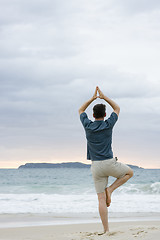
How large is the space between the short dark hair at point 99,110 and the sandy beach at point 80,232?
171 centimetres

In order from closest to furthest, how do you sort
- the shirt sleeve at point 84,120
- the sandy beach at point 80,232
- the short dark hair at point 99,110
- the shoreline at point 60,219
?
the sandy beach at point 80,232, the short dark hair at point 99,110, the shirt sleeve at point 84,120, the shoreline at point 60,219

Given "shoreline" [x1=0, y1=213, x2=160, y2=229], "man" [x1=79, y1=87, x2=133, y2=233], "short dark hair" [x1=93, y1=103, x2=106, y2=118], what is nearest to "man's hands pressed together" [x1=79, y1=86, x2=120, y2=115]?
"man" [x1=79, y1=87, x2=133, y2=233]

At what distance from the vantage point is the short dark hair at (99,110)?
5148 mm

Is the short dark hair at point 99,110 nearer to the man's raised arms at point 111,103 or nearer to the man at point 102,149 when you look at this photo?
the man at point 102,149

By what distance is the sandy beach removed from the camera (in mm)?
5035

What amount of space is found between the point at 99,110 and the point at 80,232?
2.58m

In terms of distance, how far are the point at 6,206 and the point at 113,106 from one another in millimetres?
7831

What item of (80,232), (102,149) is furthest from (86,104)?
(80,232)

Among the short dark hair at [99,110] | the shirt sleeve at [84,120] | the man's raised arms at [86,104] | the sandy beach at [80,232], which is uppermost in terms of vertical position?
the man's raised arms at [86,104]

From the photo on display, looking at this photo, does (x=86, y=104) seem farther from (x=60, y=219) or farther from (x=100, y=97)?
(x=60, y=219)

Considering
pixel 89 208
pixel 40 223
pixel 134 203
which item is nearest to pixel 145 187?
pixel 134 203

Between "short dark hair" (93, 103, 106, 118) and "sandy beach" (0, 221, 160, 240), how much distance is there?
1.71 m

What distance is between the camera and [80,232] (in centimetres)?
652

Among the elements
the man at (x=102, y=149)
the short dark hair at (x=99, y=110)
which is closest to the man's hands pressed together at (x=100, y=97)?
the man at (x=102, y=149)
